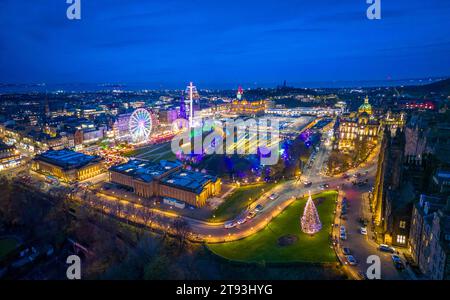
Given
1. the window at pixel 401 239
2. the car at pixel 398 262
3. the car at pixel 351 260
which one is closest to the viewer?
the car at pixel 398 262

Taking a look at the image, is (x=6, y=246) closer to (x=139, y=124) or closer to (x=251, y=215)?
(x=251, y=215)

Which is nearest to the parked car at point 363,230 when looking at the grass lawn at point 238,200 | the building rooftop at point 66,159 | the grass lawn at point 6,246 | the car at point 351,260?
the car at point 351,260

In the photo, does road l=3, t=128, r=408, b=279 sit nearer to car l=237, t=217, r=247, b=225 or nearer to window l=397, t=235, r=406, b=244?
car l=237, t=217, r=247, b=225

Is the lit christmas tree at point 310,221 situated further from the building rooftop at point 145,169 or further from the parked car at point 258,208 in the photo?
the building rooftop at point 145,169

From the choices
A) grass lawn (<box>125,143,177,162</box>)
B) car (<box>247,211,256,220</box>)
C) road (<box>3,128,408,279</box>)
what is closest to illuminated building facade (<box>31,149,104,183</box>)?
road (<box>3,128,408,279</box>)

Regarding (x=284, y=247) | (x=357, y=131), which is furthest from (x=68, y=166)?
(x=357, y=131)

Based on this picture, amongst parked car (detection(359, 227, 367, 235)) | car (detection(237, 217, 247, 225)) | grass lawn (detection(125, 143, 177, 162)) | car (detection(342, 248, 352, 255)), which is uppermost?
grass lawn (detection(125, 143, 177, 162))
